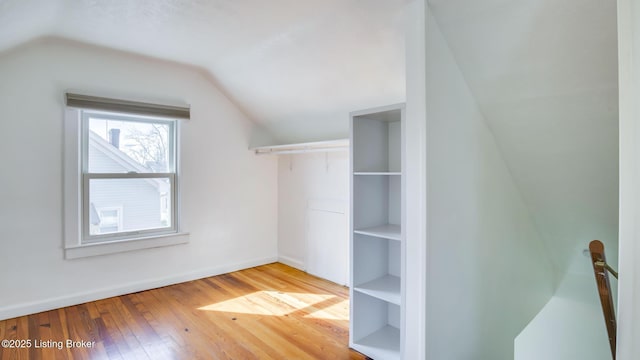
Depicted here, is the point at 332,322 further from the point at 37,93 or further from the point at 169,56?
the point at 37,93

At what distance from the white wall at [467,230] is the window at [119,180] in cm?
289

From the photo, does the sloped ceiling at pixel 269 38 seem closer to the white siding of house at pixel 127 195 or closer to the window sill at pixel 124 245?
the white siding of house at pixel 127 195

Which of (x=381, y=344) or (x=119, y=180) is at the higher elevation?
(x=119, y=180)

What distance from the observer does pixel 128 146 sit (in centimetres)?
346

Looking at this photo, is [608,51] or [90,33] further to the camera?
[90,33]

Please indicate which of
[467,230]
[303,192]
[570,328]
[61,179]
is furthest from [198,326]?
[570,328]

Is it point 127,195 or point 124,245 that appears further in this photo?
point 127,195

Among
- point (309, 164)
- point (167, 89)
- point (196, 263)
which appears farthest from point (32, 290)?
point (309, 164)

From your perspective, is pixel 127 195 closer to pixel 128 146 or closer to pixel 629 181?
pixel 128 146

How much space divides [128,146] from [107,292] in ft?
4.80

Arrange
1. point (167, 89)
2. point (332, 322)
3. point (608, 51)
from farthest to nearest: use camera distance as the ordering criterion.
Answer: point (167, 89), point (332, 322), point (608, 51)

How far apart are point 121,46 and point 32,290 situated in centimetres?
Result: 229

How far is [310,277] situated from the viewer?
3.89 m

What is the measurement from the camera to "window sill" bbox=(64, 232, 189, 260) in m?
3.08
